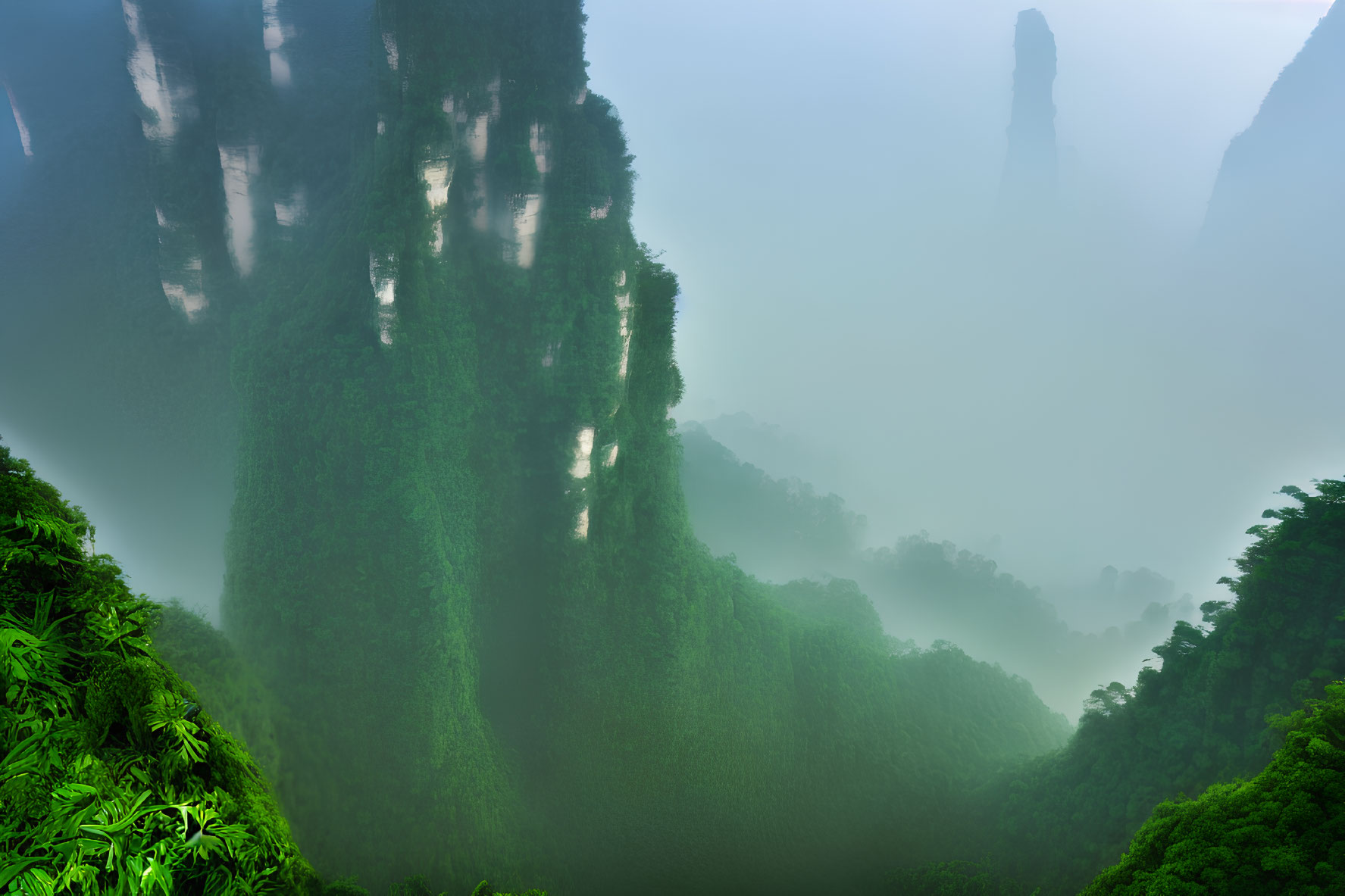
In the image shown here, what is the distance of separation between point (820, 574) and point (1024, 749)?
15.9 m

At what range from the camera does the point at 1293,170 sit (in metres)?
48.0

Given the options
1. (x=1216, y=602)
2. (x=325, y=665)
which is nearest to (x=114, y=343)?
(x=325, y=665)

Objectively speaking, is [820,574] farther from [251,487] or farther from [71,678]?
[71,678]

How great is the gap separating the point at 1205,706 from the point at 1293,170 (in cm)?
6063

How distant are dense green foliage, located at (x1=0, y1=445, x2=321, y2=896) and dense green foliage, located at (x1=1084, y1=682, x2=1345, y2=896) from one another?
7579mm

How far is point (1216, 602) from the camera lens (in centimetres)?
1321

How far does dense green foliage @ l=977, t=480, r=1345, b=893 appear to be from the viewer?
10.9 meters

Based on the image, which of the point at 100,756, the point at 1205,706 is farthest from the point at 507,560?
the point at 1205,706

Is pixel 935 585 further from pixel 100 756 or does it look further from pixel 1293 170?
pixel 1293 170

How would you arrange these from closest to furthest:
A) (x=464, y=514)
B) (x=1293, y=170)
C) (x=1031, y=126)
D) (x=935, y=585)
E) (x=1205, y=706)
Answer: (x=1205, y=706), (x=464, y=514), (x=935, y=585), (x=1293, y=170), (x=1031, y=126)

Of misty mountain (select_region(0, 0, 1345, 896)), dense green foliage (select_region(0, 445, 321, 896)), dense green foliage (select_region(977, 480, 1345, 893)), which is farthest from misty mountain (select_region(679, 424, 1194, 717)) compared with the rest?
dense green foliage (select_region(0, 445, 321, 896))

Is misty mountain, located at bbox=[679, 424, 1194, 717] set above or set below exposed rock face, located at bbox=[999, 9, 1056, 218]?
below

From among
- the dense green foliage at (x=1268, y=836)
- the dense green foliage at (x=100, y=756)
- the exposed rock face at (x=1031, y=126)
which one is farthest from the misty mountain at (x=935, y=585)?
the exposed rock face at (x=1031, y=126)

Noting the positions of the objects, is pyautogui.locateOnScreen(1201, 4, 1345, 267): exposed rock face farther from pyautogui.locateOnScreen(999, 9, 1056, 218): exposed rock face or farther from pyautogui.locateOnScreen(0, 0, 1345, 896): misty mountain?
pyautogui.locateOnScreen(0, 0, 1345, 896): misty mountain
